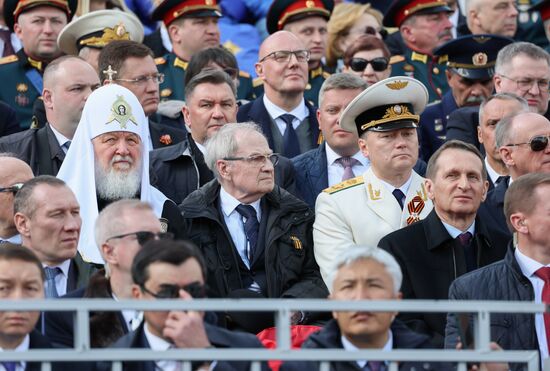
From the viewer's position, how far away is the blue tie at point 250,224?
390 inches

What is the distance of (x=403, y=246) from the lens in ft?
30.7

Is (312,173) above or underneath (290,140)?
underneath

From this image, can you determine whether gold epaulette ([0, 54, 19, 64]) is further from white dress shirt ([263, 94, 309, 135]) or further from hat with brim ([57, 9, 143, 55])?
white dress shirt ([263, 94, 309, 135])

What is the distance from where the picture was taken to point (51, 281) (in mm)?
9023

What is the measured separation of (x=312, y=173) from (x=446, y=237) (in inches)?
72.3

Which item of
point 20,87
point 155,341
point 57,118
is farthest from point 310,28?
point 155,341

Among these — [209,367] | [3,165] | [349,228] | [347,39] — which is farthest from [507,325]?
[347,39]

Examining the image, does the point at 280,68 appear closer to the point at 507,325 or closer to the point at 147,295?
the point at 507,325

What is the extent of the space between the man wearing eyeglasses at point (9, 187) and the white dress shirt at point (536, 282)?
308cm

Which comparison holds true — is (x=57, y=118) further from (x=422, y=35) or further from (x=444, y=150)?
(x=422, y=35)

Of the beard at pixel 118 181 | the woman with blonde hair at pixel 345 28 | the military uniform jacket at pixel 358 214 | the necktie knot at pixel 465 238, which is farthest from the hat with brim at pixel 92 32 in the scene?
the necktie knot at pixel 465 238

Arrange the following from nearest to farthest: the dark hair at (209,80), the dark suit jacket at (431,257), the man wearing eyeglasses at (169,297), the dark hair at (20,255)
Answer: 1. the man wearing eyeglasses at (169,297)
2. the dark hair at (20,255)
3. the dark suit jacket at (431,257)
4. the dark hair at (209,80)

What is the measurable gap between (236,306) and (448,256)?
326 cm

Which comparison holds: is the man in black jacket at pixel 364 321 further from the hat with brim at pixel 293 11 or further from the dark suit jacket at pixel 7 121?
the hat with brim at pixel 293 11
